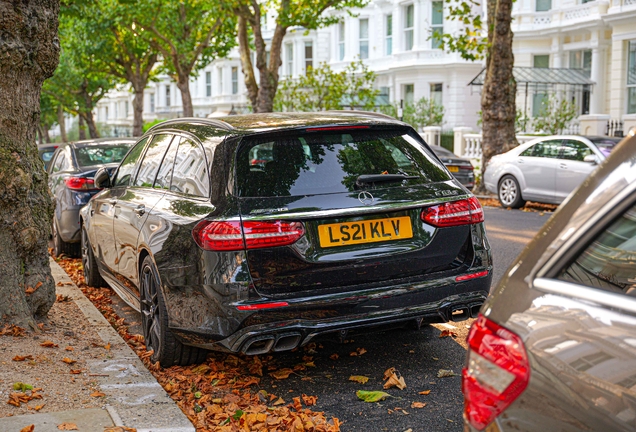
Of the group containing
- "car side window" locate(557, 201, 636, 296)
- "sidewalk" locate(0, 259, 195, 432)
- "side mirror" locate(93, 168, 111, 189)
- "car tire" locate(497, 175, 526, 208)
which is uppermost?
"car side window" locate(557, 201, 636, 296)

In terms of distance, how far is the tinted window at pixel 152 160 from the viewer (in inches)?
254

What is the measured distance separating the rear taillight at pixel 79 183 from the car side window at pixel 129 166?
3.17m

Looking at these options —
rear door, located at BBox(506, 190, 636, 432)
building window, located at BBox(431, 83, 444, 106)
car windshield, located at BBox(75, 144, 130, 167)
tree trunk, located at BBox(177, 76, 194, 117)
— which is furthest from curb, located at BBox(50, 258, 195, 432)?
building window, located at BBox(431, 83, 444, 106)

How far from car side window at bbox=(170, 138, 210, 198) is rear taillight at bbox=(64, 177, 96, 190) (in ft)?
16.5

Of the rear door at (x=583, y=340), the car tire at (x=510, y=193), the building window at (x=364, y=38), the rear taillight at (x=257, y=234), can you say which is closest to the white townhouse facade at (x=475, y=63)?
the building window at (x=364, y=38)

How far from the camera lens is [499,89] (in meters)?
20.0

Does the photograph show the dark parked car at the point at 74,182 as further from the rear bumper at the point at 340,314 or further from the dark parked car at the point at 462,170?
the dark parked car at the point at 462,170

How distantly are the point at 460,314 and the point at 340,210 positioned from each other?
44.0 inches

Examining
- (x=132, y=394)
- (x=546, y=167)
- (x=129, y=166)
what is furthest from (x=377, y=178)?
(x=546, y=167)

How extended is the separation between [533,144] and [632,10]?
1578cm

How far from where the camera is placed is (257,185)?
504 cm

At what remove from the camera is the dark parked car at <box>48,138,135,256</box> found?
1063 cm

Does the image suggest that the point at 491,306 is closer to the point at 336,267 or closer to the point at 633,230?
the point at 633,230

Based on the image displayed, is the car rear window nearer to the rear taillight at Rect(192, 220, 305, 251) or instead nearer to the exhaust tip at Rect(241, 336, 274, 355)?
the rear taillight at Rect(192, 220, 305, 251)
